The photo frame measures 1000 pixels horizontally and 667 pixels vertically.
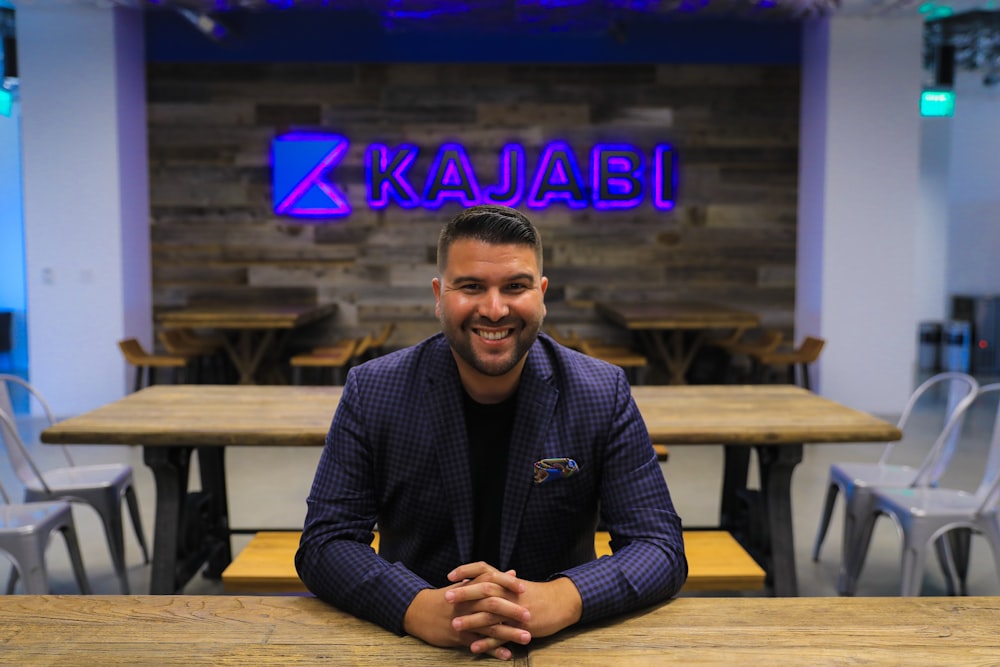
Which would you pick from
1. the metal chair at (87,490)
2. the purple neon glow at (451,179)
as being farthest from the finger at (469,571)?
the purple neon glow at (451,179)

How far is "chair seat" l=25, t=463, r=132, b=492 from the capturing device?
3.37m

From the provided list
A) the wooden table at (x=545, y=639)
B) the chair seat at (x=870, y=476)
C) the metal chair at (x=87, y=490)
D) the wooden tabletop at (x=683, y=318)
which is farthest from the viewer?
the wooden tabletop at (x=683, y=318)

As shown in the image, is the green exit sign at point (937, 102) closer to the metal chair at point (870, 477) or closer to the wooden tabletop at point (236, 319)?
the metal chair at point (870, 477)

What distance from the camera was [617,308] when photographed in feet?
23.7

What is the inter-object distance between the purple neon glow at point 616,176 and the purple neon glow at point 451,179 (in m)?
1.03

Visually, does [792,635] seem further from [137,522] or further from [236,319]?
[236,319]

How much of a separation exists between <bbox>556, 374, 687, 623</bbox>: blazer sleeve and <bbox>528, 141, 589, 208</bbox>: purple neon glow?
20.4 ft

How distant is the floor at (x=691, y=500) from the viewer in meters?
3.71

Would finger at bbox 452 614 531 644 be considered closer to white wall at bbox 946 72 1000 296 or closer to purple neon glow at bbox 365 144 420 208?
purple neon glow at bbox 365 144 420 208

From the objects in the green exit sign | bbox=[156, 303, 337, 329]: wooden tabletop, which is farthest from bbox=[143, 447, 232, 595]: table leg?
the green exit sign

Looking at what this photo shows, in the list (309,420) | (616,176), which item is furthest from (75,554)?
(616,176)

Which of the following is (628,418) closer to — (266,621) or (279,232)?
(266,621)

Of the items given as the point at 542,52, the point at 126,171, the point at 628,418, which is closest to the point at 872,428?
the point at 628,418

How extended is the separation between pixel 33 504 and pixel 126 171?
4.87 meters
